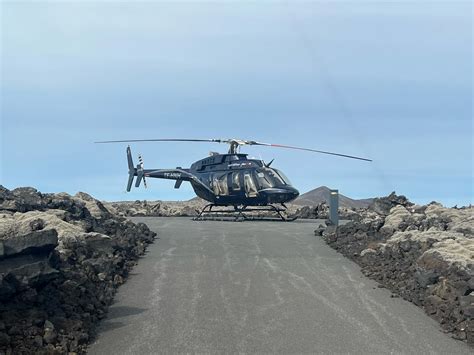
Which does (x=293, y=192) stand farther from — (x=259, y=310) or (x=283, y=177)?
(x=259, y=310)

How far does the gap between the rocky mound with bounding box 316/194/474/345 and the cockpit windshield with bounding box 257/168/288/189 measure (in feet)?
26.5

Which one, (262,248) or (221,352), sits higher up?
(262,248)

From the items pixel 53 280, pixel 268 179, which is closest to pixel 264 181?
pixel 268 179

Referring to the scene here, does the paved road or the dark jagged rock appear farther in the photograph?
the dark jagged rock

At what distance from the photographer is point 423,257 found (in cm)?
1354

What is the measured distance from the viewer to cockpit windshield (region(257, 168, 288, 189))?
95.8ft

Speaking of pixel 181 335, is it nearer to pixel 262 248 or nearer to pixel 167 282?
pixel 167 282

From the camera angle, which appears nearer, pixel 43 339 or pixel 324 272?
pixel 43 339

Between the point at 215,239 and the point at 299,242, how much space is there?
9.95ft

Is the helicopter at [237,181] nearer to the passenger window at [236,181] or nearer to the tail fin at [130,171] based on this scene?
the passenger window at [236,181]

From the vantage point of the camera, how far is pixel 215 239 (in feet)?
66.0

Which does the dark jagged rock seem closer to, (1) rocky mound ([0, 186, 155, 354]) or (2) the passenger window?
(2) the passenger window

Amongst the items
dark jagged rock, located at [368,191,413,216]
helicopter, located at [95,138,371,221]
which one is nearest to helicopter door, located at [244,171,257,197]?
helicopter, located at [95,138,371,221]

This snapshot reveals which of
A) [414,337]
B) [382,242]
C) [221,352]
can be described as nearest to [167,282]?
[221,352]
